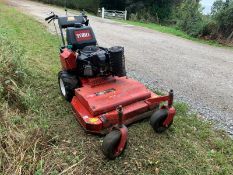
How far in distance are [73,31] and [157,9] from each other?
→ 19.9 m

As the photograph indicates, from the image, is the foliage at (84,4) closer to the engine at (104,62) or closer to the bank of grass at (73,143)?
the bank of grass at (73,143)

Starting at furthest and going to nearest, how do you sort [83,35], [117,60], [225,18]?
[225,18] → [83,35] → [117,60]

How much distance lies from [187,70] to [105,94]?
4169mm

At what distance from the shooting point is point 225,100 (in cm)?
609

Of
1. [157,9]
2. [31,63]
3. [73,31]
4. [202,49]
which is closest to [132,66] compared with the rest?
[31,63]

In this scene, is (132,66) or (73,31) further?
(132,66)

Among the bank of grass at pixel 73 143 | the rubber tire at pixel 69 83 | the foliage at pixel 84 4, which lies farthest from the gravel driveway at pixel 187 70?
the foliage at pixel 84 4

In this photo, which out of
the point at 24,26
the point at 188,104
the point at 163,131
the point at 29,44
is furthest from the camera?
the point at 24,26

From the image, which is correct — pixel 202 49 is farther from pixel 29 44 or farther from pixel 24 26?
pixel 24 26

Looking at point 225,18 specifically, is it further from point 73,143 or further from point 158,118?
point 73,143

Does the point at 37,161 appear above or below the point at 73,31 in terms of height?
below

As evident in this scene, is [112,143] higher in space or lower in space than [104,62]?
lower

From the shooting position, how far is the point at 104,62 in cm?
458

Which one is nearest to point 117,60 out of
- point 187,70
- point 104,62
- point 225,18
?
Answer: point 104,62
